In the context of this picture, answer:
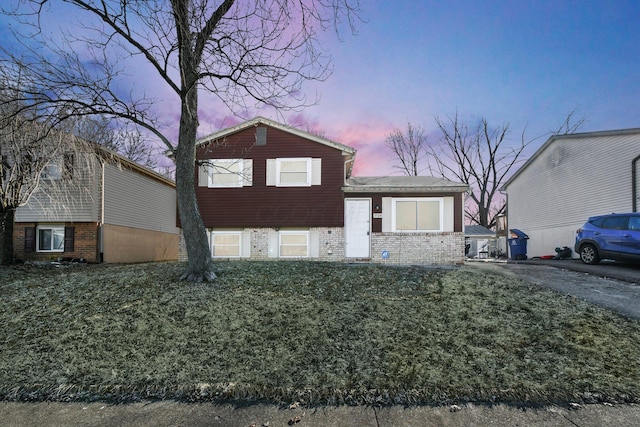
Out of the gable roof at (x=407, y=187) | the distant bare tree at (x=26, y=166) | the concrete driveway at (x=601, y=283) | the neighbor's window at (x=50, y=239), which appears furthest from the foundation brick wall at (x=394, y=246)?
the neighbor's window at (x=50, y=239)

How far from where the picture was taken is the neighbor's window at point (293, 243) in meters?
13.2

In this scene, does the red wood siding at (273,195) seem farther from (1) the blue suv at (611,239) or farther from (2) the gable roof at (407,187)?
(1) the blue suv at (611,239)

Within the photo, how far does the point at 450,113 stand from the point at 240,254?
24331 millimetres

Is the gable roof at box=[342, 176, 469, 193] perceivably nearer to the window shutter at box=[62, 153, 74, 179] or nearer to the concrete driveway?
the concrete driveway

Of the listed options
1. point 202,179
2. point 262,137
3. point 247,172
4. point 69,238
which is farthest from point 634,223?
point 69,238

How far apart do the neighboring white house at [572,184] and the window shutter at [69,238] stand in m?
21.0

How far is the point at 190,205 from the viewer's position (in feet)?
22.8

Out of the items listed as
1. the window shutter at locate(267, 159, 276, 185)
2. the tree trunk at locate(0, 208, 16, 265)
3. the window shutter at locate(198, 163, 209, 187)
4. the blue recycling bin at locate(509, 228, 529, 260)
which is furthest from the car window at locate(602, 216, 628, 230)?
the tree trunk at locate(0, 208, 16, 265)

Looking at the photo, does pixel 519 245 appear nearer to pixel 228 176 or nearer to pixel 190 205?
pixel 228 176

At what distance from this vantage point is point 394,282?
678cm

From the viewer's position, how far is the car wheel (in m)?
11.3

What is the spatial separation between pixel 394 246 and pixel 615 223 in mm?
6816

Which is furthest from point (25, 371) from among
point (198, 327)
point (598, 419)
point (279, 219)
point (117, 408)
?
point (279, 219)

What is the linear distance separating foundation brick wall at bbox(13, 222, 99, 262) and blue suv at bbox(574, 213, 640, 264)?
17646 mm
